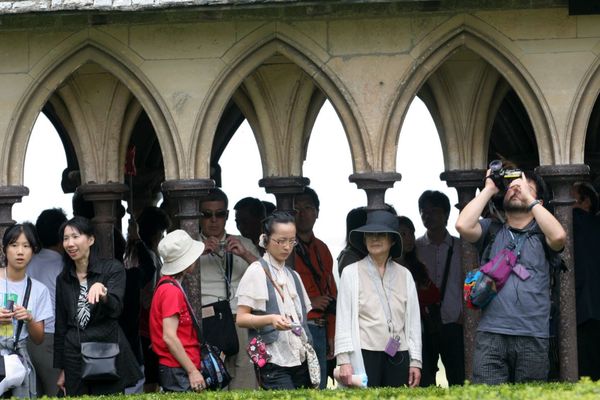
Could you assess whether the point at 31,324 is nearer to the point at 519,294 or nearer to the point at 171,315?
the point at 171,315

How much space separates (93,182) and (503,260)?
442 centimetres

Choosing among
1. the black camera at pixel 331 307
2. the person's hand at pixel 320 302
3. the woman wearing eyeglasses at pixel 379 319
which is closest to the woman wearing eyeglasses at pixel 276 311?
the woman wearing eyeglasses at pixel 379 319

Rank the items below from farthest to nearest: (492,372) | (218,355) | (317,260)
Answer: (317,260) → (218,355) → (492,372)

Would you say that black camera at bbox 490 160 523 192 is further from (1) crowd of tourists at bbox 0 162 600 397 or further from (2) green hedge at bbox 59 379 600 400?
(2) green hedge at bbox 59 379 600 400

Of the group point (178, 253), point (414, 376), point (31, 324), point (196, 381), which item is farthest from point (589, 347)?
point (31, 324)

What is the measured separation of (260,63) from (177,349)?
268 cm

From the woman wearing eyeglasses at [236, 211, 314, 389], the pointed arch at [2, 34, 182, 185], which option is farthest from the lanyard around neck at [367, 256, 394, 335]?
the pointed arch at [2, 34, 182, 185]

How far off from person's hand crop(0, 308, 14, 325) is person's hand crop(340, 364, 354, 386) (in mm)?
2071

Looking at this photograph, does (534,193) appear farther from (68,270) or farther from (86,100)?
(86,100)

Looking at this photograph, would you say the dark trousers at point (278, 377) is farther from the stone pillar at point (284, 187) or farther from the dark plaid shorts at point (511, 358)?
the stone pillar at point (284, 187)

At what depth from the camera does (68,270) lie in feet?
39.4

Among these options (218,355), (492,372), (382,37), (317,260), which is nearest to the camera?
(492,372)

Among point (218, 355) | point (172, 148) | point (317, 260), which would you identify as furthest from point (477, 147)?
point (218, 355)

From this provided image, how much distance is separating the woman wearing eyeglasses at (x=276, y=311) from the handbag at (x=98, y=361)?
0.85 meters
